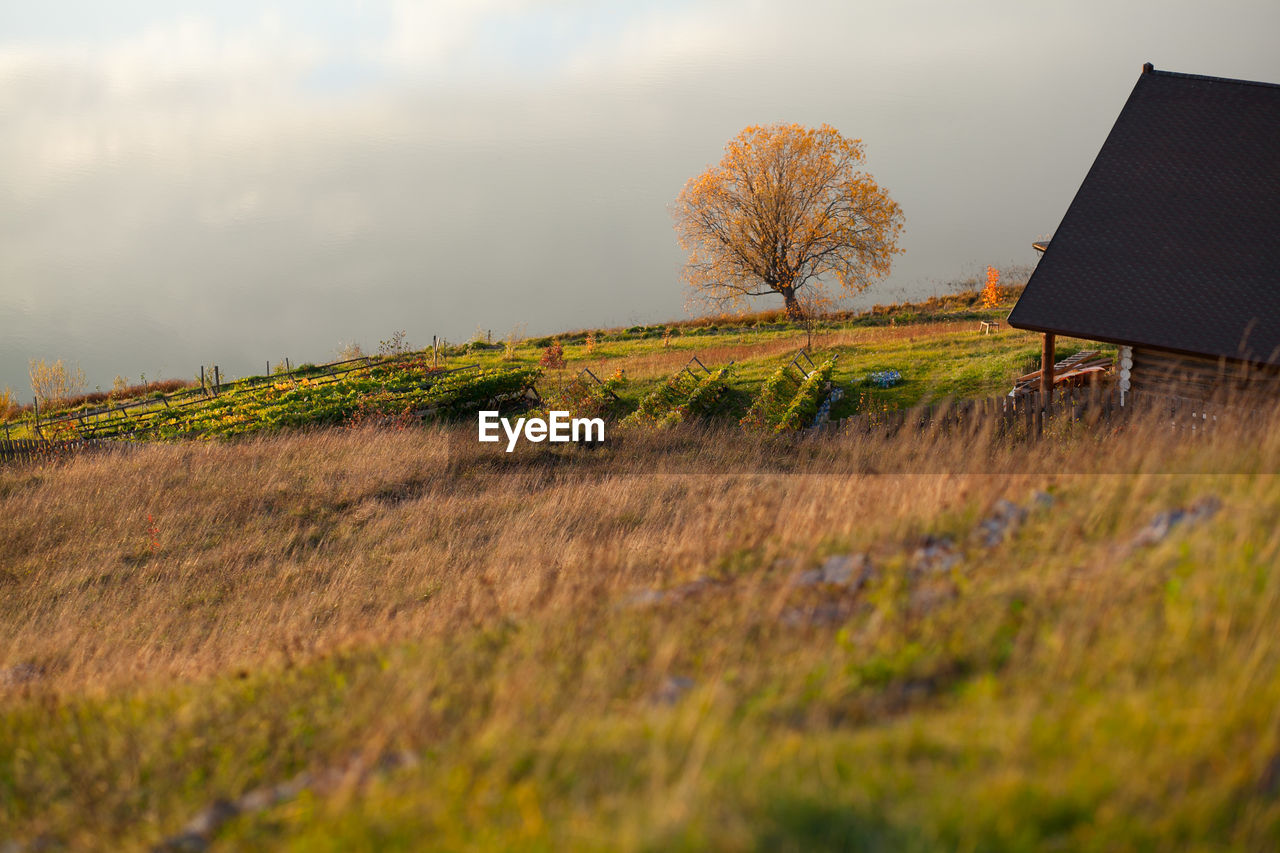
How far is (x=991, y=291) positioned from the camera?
38281 millimetres

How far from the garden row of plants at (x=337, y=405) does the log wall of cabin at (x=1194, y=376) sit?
1470 centimetres

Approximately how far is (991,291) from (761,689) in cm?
3833

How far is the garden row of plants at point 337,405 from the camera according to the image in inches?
795

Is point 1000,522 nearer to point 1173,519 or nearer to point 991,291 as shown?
point 1173,519

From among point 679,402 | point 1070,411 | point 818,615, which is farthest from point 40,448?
point 1070,411

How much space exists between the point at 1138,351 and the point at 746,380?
1050 cm

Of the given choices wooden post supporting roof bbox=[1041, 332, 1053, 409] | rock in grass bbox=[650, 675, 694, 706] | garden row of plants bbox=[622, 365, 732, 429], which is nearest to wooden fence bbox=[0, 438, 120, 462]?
garden row of plants bbox=[622, 365, 732, 429]

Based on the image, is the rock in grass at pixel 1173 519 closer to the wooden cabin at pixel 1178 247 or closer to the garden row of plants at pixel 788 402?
the wooden cabin at pixel 1178 247

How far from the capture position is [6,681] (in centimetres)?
800

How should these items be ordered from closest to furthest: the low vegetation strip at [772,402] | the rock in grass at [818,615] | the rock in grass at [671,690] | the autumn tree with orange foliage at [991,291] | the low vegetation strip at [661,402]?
1. the rock in grass at [671,690]
2. the rock in grass at [818,615]
3. the low vegetation strip at [772,402]
4. the low vegetation strip at [661,402]
5. the autumn tree with orange foliage at [991,291]

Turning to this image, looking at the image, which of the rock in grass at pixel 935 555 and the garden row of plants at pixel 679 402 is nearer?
the rock in grass at pixel 935 555

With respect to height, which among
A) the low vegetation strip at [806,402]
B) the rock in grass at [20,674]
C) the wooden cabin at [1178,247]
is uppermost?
the wooden cabin at [1178,247]

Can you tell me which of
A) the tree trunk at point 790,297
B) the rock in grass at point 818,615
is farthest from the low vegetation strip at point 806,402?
the tree trunk at point 790,297

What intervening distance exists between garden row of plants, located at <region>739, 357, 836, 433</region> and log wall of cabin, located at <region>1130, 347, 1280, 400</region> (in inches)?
250
